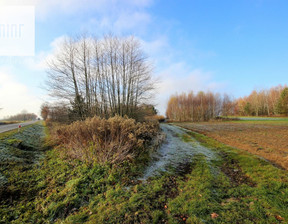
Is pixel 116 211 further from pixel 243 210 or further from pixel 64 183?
pixel 243 210

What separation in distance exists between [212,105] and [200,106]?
3.66 meters

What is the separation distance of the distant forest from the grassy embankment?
138 ft

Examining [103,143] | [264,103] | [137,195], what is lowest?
[137,195]

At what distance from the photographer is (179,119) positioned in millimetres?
46375

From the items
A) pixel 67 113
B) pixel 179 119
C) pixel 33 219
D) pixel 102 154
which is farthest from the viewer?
pixel 179 119

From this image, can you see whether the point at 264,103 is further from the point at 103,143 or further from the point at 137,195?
the point at 137,195

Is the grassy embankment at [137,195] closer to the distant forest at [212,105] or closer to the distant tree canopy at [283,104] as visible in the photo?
the distant forest at [212,105]

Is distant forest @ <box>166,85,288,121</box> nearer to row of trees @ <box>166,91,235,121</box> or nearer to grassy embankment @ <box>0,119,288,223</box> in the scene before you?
row of trees @ <box>166,91,235,121</box>

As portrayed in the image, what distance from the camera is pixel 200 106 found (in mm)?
44812

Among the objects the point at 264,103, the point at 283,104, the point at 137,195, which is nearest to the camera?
the point at 137,195

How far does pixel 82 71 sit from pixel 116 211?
1314 cm

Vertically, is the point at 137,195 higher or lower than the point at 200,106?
lower

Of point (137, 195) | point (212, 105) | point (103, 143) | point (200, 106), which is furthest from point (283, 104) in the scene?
point (137, 195)

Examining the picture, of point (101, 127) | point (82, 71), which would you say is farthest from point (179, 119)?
point (101, 127)
